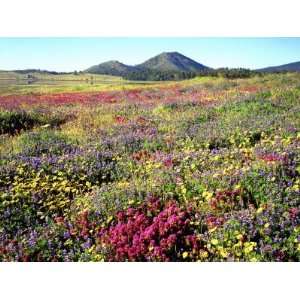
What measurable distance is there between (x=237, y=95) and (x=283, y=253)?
5.36 meters

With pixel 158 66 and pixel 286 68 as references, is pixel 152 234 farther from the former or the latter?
pixel 286 68

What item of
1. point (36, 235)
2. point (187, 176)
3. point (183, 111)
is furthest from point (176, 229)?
point (183, 111)

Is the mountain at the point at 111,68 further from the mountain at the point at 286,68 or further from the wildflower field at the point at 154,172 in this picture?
the mountain at the point at 286,68

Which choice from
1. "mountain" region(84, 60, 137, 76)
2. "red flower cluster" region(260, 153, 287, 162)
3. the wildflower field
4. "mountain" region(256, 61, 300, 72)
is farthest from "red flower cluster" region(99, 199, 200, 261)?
"mountain" region(256, 61, 300, 72)

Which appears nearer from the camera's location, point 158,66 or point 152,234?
point 152,234

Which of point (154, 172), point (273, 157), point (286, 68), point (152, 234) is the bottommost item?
point (152, 234)

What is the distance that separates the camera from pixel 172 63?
8.16m

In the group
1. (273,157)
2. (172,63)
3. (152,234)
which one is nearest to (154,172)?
(152,234)

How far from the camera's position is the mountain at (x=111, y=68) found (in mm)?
8008

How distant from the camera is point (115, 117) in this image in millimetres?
9195

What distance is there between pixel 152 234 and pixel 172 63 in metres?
3.79

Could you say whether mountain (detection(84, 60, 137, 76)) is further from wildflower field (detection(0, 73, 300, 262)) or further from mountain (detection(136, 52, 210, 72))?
wildflower field (detection(0, 73, 300, 262))

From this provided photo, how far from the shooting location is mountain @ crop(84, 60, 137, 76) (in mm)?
8008
